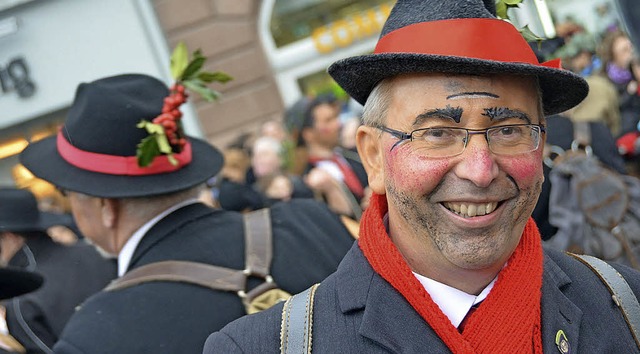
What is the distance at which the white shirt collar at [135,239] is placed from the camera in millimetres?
3150

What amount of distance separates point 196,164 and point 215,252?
1.87 feet

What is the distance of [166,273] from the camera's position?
2.85 meters

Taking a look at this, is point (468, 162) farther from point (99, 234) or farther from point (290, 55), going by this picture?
point (290, 55)

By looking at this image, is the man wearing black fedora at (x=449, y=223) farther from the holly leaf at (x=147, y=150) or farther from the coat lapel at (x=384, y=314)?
the holly leaf at (x=147, y=150)

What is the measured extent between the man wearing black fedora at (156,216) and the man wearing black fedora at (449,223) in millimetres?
729

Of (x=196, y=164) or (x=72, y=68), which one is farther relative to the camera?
(x=72, y=68)

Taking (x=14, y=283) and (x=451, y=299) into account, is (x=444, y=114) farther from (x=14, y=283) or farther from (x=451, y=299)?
(x=14, y=283)

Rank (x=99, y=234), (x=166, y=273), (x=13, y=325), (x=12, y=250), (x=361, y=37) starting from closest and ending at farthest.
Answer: (x=166, y=273) < (x=99, y=234) < (x=13, y=325) < (x=12, y=250) < (x=361, y=37)

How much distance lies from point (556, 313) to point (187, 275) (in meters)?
1.24

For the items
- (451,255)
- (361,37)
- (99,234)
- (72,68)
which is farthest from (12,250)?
(361,37)

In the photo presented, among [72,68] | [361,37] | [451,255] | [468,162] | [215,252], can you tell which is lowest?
[361,37]

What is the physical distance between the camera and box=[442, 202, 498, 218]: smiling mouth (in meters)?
1.99

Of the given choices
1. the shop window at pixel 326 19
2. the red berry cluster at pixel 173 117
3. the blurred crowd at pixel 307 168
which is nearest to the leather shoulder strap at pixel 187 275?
the red berry cluster at pixel 173 117

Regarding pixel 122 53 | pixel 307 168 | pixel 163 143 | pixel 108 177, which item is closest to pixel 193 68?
pixel 163 143
